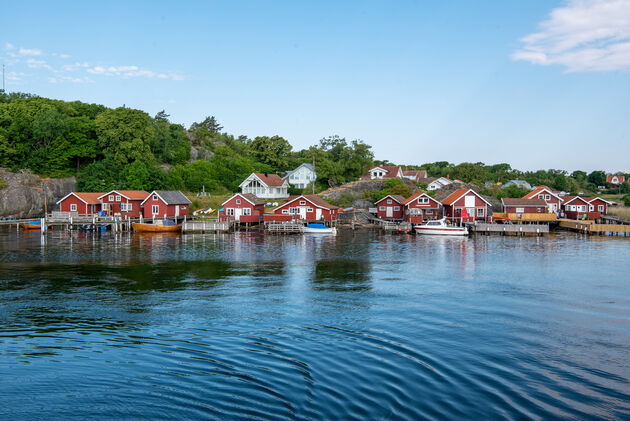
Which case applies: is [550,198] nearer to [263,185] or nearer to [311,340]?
[263,185]

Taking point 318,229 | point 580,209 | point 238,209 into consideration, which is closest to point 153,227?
point 238,209

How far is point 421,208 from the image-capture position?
226 ft

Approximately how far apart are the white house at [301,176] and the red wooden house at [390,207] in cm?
2421

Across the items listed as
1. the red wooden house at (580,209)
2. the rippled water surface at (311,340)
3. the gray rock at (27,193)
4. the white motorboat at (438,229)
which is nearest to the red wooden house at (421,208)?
the white motorboat at (438,229)

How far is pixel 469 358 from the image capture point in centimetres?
1594

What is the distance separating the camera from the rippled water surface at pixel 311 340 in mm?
12492

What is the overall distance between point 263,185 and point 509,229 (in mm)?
43267

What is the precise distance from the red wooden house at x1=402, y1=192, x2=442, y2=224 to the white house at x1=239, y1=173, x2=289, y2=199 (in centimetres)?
2716

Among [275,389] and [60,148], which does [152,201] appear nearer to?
[60,148]

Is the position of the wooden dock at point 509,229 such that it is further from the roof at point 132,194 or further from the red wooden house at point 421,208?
the roof at point 132,194

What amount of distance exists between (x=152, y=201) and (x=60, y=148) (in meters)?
27.0

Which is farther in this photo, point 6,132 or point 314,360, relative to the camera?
point 6,132

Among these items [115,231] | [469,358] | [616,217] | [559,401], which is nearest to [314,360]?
[469,358]

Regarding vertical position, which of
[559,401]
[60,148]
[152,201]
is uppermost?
[60,148]
